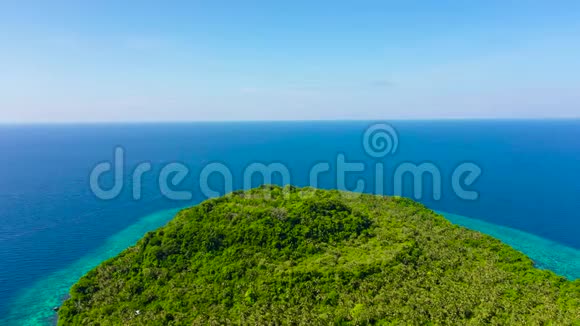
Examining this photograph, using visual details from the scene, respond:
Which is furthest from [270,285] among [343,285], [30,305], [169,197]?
[169,197]

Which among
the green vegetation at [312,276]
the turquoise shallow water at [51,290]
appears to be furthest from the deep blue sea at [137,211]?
the green vegetation at [312,276]

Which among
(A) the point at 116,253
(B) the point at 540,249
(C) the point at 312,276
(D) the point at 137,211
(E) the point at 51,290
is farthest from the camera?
(D) the point at 137,211

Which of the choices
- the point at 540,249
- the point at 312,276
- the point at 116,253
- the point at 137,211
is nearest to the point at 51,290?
the point at 116,253

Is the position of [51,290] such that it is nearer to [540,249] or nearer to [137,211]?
[137,211]

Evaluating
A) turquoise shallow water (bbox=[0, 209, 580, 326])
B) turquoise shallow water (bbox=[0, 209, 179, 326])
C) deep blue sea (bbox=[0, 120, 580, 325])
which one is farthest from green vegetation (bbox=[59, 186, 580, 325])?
deep blue sea (bbox=[0, 120, 580, 325])

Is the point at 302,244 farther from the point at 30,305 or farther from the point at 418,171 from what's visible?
the point at 418,171

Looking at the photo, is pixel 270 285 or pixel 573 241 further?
pixel 573 241
